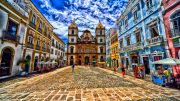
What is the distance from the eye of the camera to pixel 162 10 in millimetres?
9375

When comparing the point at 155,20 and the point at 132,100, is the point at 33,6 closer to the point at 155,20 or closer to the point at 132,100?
the point at 155,20

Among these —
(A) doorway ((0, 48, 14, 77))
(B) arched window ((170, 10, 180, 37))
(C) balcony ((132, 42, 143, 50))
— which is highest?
(B) arched window ((170, 10, 180, 37))

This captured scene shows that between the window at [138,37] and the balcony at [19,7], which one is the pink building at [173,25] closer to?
the window at [138,37]

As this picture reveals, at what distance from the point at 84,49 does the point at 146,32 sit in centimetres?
3768

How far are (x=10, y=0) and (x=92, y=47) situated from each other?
3940 cm

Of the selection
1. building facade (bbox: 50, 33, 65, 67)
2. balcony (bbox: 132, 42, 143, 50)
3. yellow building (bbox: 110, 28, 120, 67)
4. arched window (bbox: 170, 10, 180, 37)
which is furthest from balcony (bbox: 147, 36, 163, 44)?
building facade (bbox: 50, 33, 65, 67)

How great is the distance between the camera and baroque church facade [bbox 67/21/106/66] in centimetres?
4712

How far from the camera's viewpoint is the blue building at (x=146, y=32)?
983 cm

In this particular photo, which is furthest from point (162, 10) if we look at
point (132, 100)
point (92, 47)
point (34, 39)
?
point (92, 47)

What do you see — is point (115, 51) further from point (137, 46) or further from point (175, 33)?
point (175, 33)

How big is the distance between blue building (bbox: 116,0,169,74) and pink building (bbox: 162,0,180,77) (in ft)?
1.65

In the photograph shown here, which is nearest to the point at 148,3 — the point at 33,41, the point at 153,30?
the point at 153,30

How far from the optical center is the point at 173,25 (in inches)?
336

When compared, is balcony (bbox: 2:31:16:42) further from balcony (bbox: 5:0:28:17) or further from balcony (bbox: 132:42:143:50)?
balcony (bbox: 132:42:143:50)
